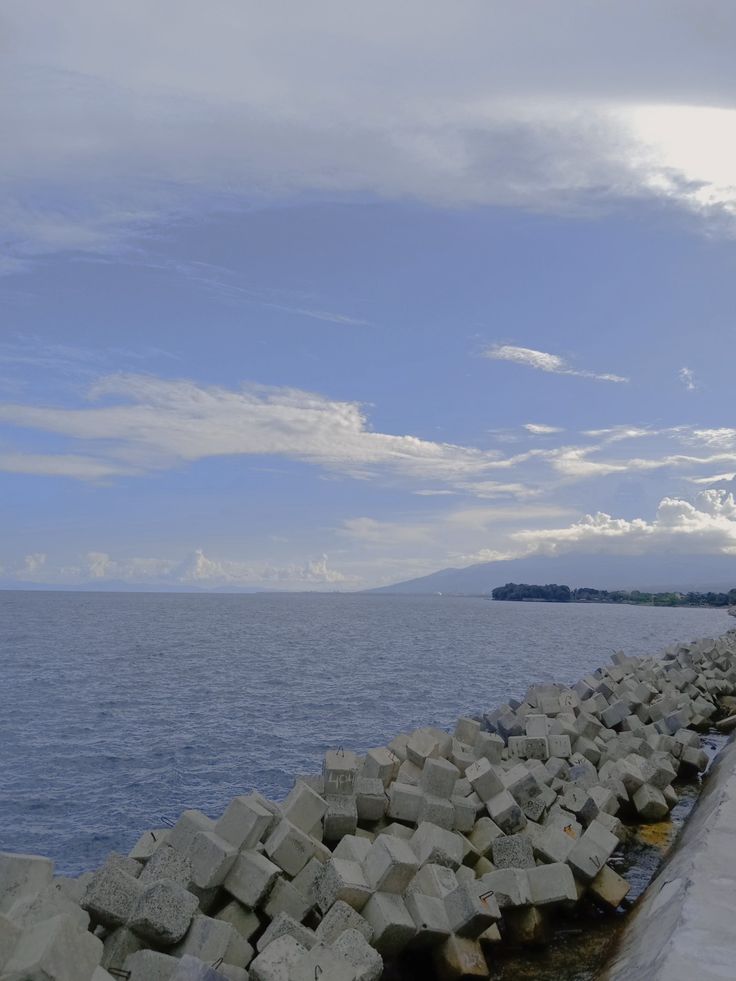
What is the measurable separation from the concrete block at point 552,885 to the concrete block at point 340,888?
1.54 metres

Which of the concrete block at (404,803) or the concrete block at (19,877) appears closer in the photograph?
the concrete block at (19,877)

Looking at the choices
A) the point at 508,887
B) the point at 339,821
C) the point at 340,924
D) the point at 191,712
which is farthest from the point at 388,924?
the point at 191,712

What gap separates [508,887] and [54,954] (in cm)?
368

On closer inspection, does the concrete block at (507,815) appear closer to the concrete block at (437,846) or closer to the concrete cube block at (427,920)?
the concrete block at (437,846)

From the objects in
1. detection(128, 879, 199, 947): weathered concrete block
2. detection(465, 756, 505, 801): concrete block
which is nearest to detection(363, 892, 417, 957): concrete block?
detection(128, 879, 199, 947): weathered concrete block

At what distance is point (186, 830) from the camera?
6.87 meters

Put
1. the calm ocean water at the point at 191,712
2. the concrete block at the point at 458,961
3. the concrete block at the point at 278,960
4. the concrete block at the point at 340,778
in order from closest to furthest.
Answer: the concrete block at the point at 278,960 → the concrete block at the point at 458,961 → the concrete block at the point at 340,778 → the calm ocean water at the point at 191,712

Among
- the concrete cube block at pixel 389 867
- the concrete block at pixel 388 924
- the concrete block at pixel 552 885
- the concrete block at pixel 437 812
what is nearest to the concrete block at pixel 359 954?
the concrete block at pixel 388 924

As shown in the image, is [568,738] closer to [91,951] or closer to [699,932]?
[699,932]

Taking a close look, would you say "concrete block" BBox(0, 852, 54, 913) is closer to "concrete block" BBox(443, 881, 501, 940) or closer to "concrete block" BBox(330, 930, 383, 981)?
"concrete block" BBox(330, 930, 383, 981)

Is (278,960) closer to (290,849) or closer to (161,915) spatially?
(161,915)

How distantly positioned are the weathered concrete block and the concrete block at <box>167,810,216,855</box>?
30.6 inches

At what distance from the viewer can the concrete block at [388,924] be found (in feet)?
20.4

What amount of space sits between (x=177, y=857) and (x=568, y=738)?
6.51 m
